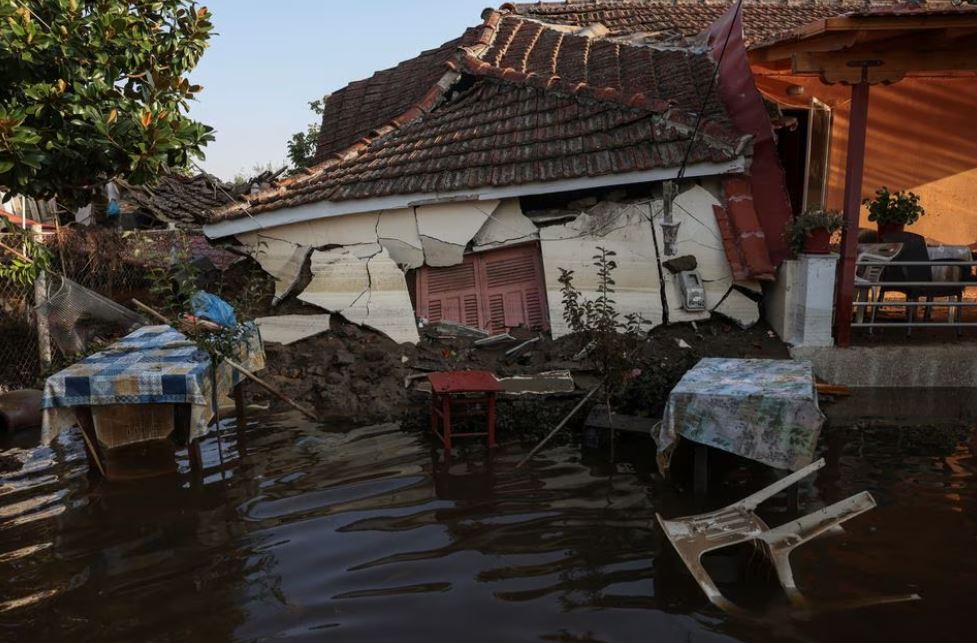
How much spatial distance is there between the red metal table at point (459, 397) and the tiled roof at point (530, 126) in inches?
109

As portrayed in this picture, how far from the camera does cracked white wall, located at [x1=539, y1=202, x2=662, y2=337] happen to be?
872cm

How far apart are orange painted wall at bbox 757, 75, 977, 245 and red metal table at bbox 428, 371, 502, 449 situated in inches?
247

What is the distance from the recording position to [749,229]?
8539mm

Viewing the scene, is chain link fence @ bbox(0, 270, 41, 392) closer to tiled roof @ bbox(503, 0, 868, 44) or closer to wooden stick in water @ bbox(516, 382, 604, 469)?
wooden stick in water @ bbox(516, 382, 604, 469)

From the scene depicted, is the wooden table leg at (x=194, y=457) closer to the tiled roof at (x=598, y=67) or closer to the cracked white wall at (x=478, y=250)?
the cracked white wall at (x=478, y=250)

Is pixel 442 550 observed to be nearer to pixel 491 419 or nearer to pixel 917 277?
pixel 491 419

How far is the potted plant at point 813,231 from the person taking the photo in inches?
300

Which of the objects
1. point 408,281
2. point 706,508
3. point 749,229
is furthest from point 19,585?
point 749,229

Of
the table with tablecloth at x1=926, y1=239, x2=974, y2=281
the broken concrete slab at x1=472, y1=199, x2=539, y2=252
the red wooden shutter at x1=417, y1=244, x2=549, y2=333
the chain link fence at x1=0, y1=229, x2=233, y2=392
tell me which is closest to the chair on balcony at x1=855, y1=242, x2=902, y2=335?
the table with tablecloth at x1=926, y1=239, x2=974, y2=281

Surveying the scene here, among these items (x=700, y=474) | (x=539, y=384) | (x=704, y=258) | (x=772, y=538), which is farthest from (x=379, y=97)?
(x=772, y=538)

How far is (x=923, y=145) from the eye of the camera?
34.8ft

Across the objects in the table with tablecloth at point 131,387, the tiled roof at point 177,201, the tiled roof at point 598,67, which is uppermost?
the tiled roof at point 598,67

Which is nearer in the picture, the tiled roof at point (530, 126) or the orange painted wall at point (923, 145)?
the tiled roof at point (530, 126)

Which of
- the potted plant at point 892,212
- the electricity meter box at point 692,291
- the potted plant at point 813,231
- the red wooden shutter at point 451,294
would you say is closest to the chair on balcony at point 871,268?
the potted plant at point 813,231
